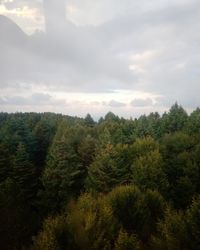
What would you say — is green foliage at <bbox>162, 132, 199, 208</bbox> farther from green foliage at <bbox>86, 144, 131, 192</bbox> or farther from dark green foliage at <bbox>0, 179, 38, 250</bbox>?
dark green foliage at <bbox>0, 179, 38, 250</bbox>

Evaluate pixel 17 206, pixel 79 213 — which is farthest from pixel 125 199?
pixel 17 206

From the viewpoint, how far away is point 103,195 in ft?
127

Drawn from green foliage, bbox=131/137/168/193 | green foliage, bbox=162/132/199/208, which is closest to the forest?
green foliage, bbox=131/137/168/193

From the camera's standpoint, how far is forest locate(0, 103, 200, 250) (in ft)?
81.8

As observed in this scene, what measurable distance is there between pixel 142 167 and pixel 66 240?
19163 millimetres

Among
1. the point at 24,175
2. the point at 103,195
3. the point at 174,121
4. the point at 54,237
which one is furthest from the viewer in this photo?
the point at 174,121

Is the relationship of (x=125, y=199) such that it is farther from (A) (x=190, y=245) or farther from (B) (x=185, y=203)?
(B) (x=185, y=203)

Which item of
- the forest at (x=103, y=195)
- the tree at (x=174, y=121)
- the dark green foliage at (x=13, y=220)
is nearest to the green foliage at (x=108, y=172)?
the forest at (x=103, y=195)

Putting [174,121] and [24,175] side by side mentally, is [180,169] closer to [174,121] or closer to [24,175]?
[24,175]

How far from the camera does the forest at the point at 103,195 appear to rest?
24.9 meters

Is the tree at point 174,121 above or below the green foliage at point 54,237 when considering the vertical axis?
above

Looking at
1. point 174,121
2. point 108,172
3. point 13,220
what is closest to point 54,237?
point 13,220

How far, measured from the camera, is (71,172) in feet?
160

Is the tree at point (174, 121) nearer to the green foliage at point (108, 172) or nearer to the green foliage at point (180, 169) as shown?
the green foliage at point (180, 169)
